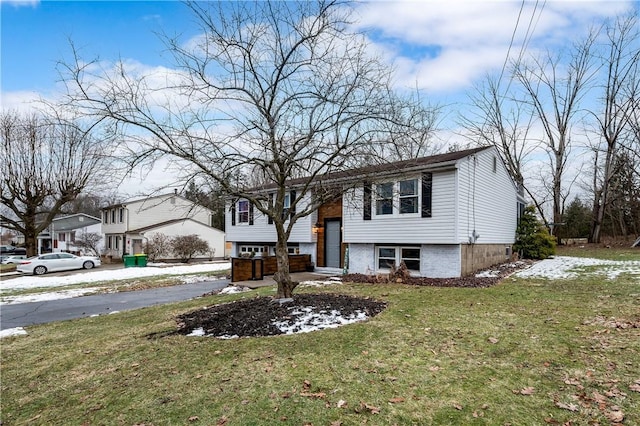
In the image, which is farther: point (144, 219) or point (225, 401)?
point (144, 219)

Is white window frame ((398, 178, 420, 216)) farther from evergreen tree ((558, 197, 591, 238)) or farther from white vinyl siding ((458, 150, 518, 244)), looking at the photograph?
evergreen tree ((558, 197, 591, 238))

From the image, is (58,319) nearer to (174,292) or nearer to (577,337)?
(174,292)

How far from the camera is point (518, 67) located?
30.0 meters

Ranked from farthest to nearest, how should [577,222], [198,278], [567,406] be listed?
[577,222]
[198,278]
[567,406]

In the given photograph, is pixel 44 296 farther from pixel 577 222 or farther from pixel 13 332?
pixel 577 222

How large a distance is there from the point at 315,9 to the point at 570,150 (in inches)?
1216

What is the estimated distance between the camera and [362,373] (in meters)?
4.45

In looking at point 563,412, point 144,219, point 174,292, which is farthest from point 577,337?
Result: point 144,219

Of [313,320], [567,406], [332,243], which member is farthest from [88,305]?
[567,406]

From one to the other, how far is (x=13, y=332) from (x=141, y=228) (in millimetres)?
26028

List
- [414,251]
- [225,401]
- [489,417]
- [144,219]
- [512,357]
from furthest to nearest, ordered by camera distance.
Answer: [144,219]
[414,251]
[512,357]
[225,401]
[489,417]

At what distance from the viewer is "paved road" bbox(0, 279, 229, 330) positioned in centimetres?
992

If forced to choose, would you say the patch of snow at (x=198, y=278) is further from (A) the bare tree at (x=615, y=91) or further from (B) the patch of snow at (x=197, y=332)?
(A) the bare tree at (x=615, y=91)

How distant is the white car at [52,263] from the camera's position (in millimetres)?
22438
